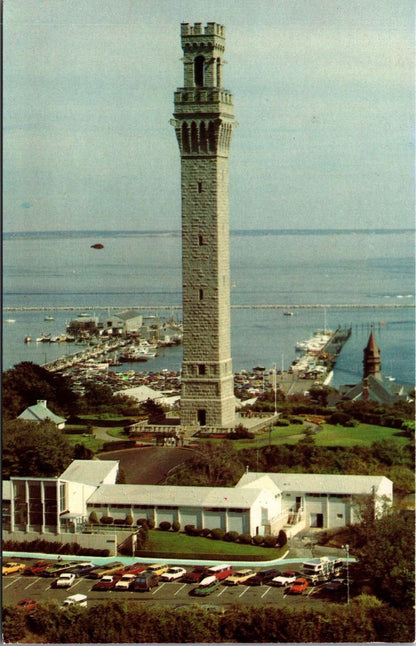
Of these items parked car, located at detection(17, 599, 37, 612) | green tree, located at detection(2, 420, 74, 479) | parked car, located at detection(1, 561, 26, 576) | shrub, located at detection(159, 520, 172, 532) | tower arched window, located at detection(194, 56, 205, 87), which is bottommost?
parked car, located at detection(17, 599, 37, 612)

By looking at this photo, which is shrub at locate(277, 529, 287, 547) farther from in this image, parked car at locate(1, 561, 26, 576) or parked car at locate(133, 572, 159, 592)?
parked car at locate(1, 561, 26, 576)

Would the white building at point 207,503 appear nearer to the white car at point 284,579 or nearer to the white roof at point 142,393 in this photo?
the white car at point 284,579

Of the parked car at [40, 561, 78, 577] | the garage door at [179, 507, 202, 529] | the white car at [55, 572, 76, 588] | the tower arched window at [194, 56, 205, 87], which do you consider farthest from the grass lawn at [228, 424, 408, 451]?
the tower arched window at [194, 56, 205, 87]

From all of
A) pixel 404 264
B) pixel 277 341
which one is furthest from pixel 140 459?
pixel 404 264

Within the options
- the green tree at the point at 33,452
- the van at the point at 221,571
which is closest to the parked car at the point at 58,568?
the green tree at the point at 33,452

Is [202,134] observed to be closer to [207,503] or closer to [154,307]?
[154,307]

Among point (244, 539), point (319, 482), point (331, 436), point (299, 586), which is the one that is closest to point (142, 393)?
point (331, 436)
